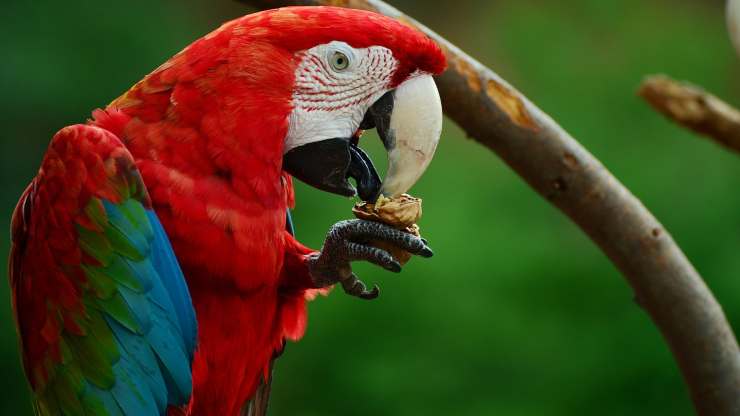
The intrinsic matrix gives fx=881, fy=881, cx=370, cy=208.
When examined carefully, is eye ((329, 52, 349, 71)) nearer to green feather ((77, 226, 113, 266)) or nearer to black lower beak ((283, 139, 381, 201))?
black lower beak ((283, 139, 381, 201))

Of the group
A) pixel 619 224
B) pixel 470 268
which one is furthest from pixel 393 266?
pixel 470 268

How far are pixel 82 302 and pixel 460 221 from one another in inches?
87.2

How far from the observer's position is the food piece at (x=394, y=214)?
4.23ft

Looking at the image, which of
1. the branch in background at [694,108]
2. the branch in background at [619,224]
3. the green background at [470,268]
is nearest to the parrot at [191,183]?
the branch in background at [619,224]

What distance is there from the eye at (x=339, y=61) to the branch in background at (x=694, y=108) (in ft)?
3.64

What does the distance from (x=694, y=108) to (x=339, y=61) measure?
3.91 ft

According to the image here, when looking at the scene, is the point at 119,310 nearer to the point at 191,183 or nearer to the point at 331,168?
the point at 191,183

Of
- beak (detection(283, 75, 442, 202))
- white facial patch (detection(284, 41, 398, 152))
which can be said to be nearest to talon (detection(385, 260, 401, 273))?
beak (detection(283, 75, 442, 202))

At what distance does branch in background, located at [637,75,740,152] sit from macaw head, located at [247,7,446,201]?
102 cm

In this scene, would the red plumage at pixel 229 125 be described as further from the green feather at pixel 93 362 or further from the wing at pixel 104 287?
the green feather at pixel 93 362

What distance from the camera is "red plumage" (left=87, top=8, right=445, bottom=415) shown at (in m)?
1.27

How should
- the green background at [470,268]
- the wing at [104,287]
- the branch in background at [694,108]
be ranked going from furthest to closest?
the green background at [470,268]
the branch in background at [694,108]
the wing at [104,287]

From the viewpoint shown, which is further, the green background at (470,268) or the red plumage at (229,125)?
the green background at (470,268)

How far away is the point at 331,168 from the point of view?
132 centimetres
